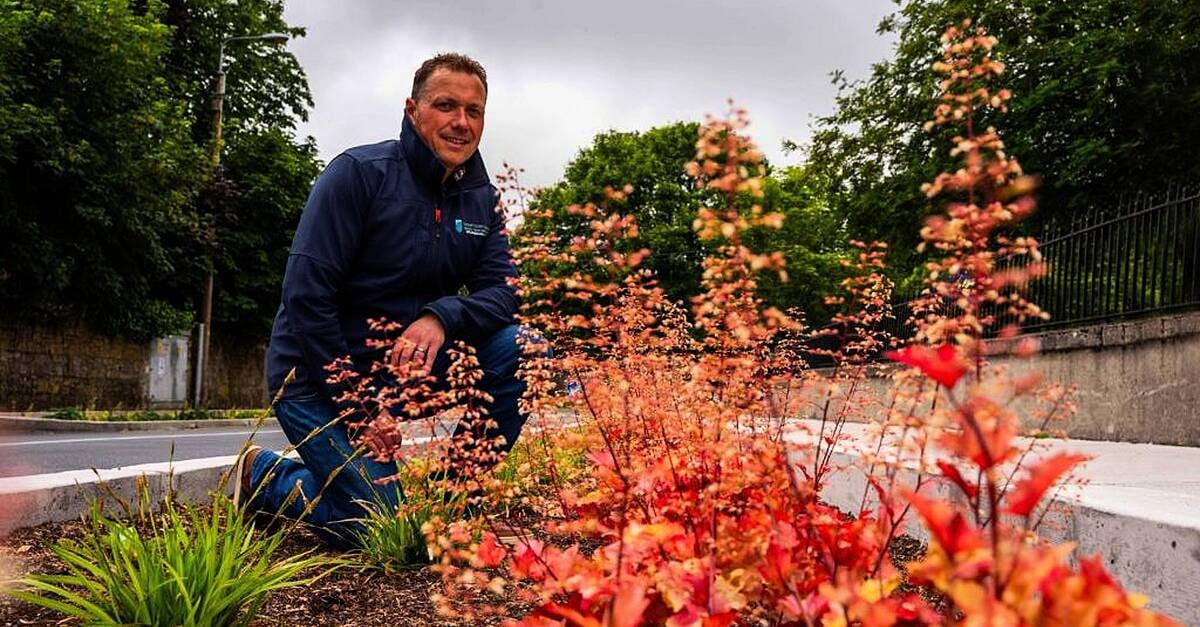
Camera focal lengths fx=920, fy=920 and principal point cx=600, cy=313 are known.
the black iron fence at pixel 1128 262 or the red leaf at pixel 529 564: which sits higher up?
the black iron fence at pixel 1128 262

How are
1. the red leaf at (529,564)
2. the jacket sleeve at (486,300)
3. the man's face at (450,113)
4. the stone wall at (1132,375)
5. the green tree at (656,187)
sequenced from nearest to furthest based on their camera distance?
the red leaf at (529,564) < the jacket sleeve at (486,300) < the man's face at (450,113) < the stone wall at (1132,375) < the green tree at (656,187)

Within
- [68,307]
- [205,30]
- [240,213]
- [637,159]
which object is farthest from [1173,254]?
[637,159]

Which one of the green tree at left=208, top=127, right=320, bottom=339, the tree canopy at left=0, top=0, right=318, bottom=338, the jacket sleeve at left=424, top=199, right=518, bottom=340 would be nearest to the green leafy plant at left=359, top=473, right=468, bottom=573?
the jacket sleeve at left=424, top=199, right=518, bottom=340

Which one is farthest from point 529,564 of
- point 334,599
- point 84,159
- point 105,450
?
point 84,159

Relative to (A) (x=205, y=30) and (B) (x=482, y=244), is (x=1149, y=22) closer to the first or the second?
(B) (x=482, y=244)

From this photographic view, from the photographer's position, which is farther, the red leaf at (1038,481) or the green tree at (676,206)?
the green tree at (676,206)

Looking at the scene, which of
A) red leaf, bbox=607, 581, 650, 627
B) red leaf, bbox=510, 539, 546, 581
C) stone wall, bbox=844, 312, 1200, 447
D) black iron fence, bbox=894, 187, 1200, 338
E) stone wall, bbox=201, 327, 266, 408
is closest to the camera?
red leaf, bbox=607, 581, 650, 627

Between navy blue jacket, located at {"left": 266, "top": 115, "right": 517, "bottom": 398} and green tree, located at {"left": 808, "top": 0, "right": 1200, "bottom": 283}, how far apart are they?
13.8 meters

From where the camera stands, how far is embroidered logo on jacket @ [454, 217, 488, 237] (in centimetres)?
359

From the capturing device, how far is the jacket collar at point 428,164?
3.46 m

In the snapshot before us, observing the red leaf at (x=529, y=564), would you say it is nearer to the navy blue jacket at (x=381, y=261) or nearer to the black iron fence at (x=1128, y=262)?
the navy blue jacket at (x=381, y=261)

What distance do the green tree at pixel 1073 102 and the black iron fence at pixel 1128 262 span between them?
24.2ft

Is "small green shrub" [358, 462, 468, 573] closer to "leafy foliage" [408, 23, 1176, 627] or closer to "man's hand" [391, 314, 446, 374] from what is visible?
"man's hand" [391, 314, 446, 374]

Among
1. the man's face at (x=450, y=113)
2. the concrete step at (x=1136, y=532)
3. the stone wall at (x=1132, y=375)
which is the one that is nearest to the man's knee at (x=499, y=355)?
the man's face at (x=450, y=113)
